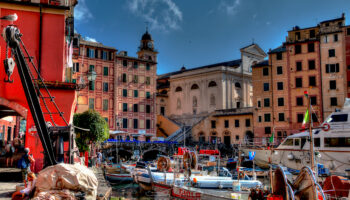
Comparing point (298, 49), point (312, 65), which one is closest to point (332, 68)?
point (312, 65)

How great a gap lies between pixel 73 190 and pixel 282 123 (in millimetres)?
46597

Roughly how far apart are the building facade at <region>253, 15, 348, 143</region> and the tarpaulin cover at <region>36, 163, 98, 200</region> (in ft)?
141

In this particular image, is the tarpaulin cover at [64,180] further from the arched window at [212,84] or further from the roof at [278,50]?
the arched window at [212,84]

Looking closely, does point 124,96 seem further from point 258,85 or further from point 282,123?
point 282,123

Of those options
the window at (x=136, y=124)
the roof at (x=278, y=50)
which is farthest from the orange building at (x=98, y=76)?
the roof at (x=278, y=50)

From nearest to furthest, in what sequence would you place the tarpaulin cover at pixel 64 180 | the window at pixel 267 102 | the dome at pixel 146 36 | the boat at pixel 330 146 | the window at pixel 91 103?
the tarpaulin cover at pixel 64 180 → the boat at pixel 330 146 → the window at pixel 267 102 → the window at pixel 91 103 → the dome at pixel 146 36

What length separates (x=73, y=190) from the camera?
358 inches

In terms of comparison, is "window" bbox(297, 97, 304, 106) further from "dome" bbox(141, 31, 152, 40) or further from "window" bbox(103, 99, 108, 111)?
"dome" bbox(141, 31, 152, 40)

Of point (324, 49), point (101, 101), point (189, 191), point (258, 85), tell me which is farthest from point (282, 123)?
point (189, 191)

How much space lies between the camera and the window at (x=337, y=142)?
2669 cm

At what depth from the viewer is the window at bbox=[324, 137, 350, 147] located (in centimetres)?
2669

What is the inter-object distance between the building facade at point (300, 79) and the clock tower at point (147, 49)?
27.3 m

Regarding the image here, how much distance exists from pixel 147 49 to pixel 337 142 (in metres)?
53.5

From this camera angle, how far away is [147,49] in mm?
75312
